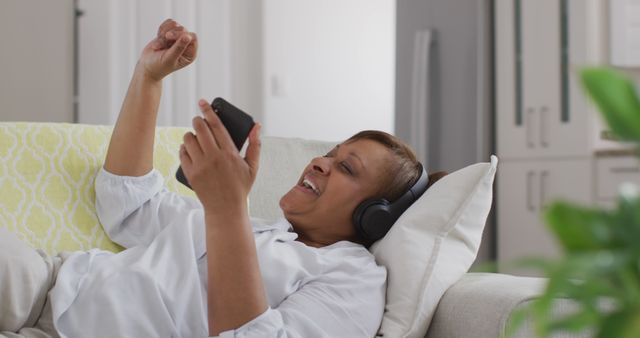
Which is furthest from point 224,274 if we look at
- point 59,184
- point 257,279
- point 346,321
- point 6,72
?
point 6,72

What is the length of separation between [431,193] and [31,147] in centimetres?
75

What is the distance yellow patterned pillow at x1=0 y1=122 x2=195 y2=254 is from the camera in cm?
154

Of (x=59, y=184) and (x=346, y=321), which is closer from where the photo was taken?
(x=346, y=321)

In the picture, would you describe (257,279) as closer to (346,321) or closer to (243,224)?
(243,224)

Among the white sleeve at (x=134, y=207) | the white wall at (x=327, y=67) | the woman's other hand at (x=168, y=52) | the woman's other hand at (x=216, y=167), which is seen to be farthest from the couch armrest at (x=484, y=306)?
the white wall at (x=327, y=67)

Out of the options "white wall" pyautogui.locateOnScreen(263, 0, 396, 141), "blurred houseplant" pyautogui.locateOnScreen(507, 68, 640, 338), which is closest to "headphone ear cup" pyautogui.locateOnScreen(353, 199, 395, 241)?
"blurred houseplant" pyautogui.locateOnScreen(507, 68, 640, 338)

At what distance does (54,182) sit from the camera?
5.22 feet

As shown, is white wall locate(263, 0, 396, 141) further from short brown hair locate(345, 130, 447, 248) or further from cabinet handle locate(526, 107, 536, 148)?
short brown hair locate(345, 130, 447, 248)

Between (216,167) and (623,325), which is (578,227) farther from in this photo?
(216,167)

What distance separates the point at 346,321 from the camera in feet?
4.25

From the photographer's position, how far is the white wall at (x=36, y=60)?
3.54 metres

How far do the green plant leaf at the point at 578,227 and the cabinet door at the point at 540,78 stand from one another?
3.35 m

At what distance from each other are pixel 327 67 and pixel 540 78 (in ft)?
4.01

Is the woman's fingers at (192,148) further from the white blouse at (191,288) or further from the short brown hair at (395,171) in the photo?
the short brown hair at (395,171)
